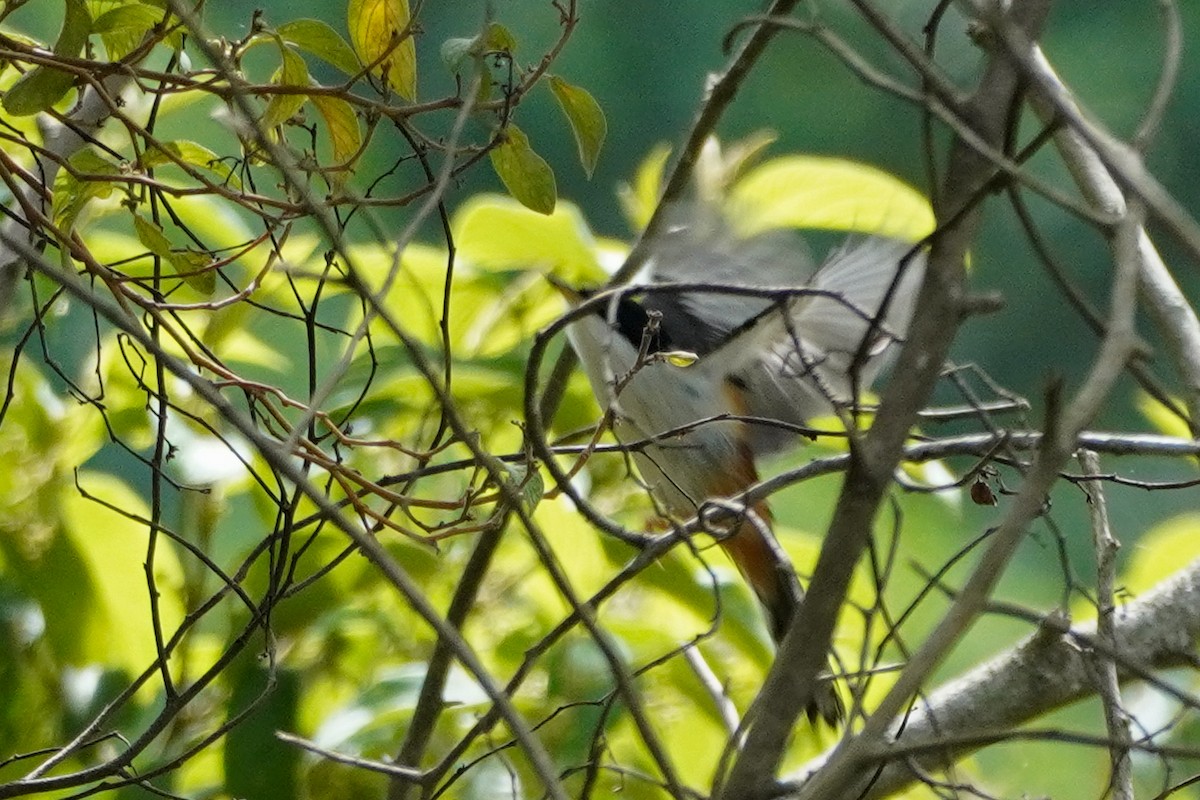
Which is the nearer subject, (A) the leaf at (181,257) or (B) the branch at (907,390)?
(B) the branch at (907,390)

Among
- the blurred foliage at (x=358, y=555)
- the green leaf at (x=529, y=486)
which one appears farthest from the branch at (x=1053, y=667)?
the green leaf at (x=529, y=486)

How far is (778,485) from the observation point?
56 cm

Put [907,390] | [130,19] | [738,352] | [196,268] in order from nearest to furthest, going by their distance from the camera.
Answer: [907,390] → [130,19] → [196,268] → [738,352]

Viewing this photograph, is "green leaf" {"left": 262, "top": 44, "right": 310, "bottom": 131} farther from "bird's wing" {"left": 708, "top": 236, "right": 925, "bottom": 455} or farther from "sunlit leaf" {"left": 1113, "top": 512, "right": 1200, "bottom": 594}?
"sunlit leaf" {"left": 1113, "top": 512, "right": 1200, "bottom": 594}

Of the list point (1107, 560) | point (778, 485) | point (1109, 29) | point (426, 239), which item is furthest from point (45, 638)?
point (1109, 29)

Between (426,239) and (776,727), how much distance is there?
7.10 ft

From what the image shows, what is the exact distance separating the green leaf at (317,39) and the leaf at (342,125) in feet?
0.06

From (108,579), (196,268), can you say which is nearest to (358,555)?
(108,579)

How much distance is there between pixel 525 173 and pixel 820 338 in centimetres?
45

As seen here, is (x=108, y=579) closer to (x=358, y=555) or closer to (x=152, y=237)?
(x=358, y=555)

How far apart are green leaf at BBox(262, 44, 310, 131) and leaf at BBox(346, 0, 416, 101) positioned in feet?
0.12

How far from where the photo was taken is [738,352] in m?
0.97

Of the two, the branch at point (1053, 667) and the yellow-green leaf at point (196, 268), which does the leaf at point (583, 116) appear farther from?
the branch at point (1053, 667)

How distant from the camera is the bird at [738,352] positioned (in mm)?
556
